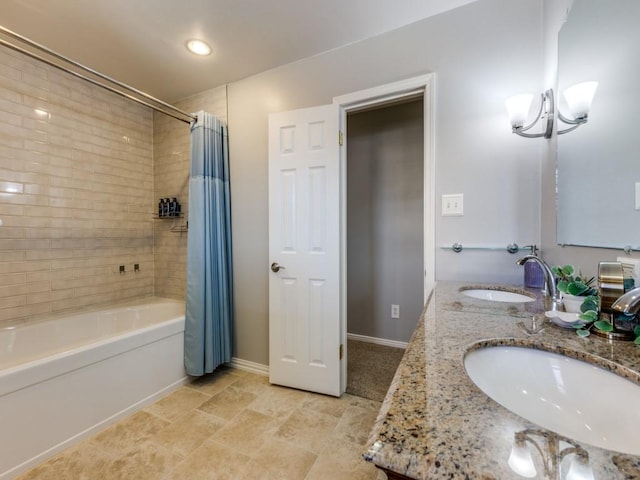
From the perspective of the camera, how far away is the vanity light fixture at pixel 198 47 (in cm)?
188

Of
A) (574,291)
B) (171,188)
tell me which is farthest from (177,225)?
(574,291)

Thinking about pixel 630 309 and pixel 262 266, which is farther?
pixel 262 266

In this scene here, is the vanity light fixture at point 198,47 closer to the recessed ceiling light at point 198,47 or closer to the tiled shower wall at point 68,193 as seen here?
the recessed ceiling light at point 198,47

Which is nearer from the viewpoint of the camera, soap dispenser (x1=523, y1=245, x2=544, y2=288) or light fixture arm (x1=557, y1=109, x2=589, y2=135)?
light fixture arm (x1=557, y1=109, x2=589, y2=135)

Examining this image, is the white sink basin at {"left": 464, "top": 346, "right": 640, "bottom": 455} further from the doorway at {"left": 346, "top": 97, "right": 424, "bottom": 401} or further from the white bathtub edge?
the white bathtub edge

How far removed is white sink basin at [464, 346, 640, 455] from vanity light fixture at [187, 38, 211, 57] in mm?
2340

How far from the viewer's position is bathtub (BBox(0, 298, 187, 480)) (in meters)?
1.33

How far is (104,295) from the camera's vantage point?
245 centimetres

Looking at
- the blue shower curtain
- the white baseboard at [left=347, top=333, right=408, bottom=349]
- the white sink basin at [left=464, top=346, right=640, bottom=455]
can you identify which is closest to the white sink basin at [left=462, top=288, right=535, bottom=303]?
the white sink basin at [left=464, top=346, right=640, bottom=455]

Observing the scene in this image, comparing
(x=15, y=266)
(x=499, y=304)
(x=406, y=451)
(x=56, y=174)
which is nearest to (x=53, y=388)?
(x=15, y=266)

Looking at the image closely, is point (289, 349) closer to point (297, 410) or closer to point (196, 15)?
point (297, 410)

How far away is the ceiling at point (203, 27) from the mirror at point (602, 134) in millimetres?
804

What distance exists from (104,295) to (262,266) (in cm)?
148

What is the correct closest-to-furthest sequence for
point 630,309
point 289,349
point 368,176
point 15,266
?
1. point 630,309
2. point 15,266
3. point 289,349
4. point 368,176
